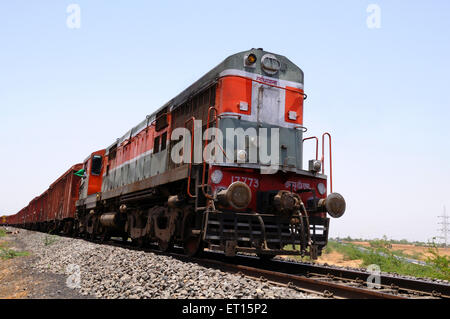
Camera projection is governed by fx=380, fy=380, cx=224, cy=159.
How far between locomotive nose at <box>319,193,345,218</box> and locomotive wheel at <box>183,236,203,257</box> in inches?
103

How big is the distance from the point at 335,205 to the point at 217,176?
233 centimetres

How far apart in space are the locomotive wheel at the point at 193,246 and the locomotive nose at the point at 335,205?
8.57ft

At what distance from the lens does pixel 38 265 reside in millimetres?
8883

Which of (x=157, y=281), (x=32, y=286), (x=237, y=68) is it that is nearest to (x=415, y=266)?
(x=237, y=68)

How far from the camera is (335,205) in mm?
7230

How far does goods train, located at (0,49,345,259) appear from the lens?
22.1 ft

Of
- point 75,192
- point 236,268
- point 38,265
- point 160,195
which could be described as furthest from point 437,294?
point 75,192

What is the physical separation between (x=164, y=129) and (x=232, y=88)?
9.73ft

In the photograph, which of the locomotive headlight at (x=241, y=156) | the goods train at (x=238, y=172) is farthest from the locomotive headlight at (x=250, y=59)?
the locomotive headlight at (x=241, y=156)

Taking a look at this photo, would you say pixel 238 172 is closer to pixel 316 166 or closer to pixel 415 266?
pixel 316 166

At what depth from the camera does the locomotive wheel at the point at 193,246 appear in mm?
7766

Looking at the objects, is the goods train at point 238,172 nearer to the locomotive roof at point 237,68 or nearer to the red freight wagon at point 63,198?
the locomotive roof at point 237,68
